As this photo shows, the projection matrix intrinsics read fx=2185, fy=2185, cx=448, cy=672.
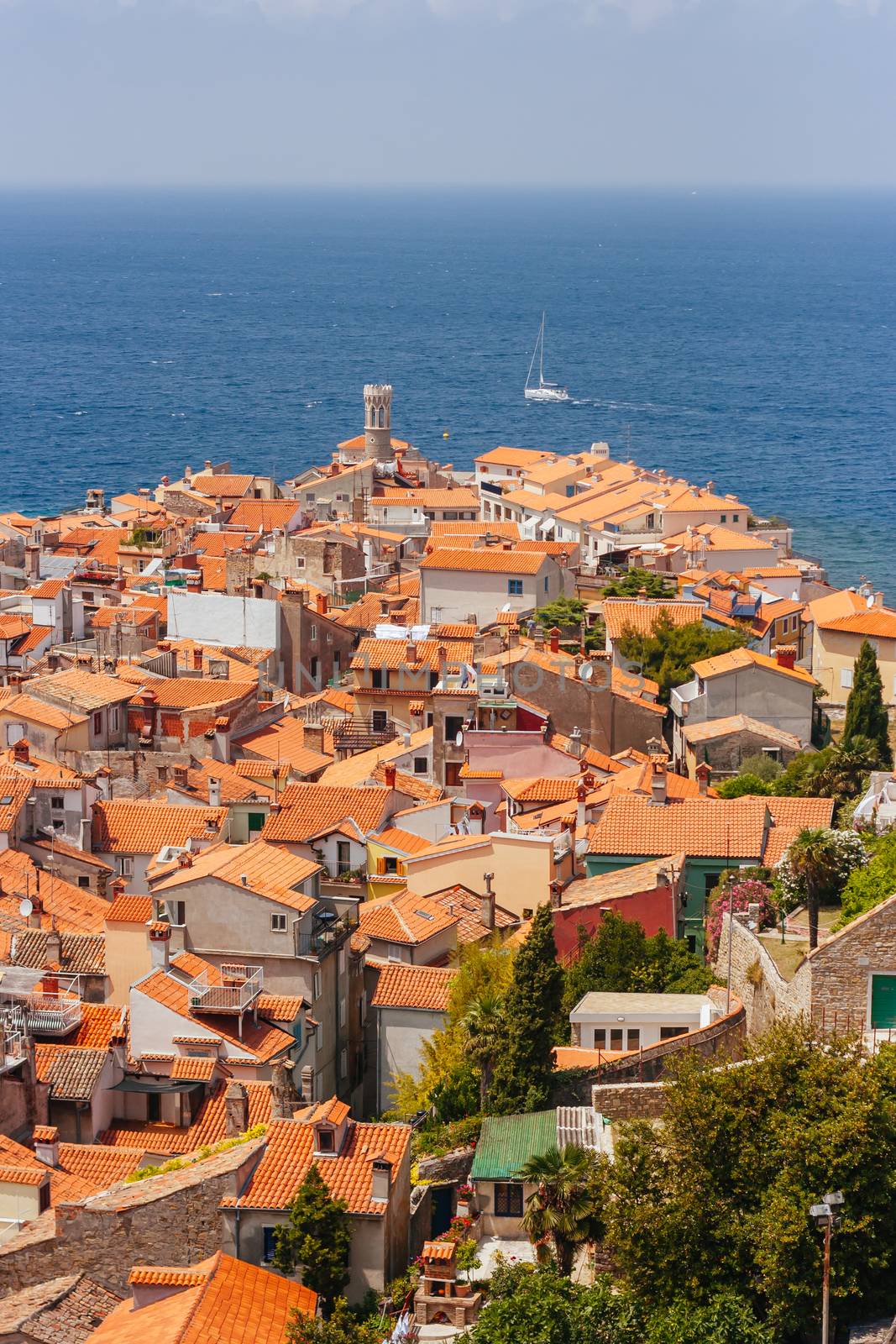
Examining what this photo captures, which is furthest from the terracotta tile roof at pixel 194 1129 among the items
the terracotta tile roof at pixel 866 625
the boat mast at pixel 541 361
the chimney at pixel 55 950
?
the boat mast at pixel 541 361

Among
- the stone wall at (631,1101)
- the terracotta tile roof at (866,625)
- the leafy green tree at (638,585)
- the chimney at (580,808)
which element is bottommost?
the terracotta tile roof at (866,625)

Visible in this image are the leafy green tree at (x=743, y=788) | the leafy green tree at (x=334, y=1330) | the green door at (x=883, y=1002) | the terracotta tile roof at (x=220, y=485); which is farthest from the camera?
the terracotta tile roof at (x=220, y=485)

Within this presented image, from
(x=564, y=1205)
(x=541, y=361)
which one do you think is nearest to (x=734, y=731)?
(x=564, y=1205)

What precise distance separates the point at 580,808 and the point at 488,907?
13.4ft

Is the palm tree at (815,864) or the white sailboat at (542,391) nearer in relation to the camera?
the palm tree at (815,864)

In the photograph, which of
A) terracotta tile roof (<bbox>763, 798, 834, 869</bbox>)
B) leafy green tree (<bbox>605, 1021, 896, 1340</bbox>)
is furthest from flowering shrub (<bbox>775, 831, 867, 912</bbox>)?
leafy green tree (<bbox>605, 1021, 896, 1340</bbox>)

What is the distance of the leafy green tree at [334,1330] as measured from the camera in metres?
19.1

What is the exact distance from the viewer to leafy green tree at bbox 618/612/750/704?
46969 mm

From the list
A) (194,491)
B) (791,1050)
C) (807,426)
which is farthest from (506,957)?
(807,426)

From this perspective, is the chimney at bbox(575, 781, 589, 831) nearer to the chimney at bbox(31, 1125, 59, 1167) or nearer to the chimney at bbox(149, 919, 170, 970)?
the chimney at bbox(149, 919, 170, 970)

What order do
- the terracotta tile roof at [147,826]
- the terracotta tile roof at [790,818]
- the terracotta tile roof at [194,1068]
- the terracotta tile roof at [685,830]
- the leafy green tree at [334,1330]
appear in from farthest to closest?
1. the terracotta tile roof at [147,826]
2. the terracotta tile roof at [685,830]
3. the terracotta tile roof at [790,818]
4. the terracotta tile roof at [194,1068]
5. the leafy green tree at [334,1330]

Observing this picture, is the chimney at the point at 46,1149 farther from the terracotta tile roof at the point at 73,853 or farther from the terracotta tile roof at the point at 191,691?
the terracotta tile roof at the point at 191,691

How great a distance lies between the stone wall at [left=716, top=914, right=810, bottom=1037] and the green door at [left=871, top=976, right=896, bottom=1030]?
26.0 inches

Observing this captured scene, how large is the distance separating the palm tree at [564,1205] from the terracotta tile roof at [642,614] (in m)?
27.9
